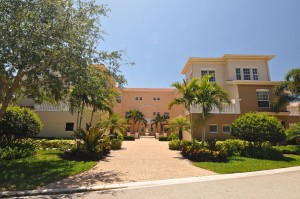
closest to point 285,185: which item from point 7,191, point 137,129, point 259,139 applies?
point 259,139

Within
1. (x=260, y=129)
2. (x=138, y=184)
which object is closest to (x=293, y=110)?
(x=260, y=129)

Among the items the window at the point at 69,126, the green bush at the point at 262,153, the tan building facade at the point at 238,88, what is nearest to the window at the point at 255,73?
the tan building facade at the point at 238,88

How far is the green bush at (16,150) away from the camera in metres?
11.7

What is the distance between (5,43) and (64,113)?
14.4 meters

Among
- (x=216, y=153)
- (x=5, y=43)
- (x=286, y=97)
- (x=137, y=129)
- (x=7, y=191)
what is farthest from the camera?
(x=137, y=129)

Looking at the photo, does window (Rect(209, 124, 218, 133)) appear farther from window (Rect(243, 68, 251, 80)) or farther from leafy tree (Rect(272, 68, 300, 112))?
window (Rect(243, 68, 251, 80))

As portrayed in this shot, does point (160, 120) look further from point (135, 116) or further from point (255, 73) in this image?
point (255, 73)

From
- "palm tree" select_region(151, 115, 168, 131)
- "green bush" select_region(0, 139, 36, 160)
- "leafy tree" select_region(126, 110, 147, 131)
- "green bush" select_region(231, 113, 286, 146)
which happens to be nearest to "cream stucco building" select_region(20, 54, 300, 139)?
"green bush" select_region(231, 113, 286, 146)

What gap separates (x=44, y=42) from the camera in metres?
9.23

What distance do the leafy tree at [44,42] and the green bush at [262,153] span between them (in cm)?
1295

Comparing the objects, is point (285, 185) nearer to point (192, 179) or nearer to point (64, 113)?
point (192, 179)

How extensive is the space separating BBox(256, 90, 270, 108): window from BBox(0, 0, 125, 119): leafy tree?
67.1 feet

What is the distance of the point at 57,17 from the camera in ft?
31.9

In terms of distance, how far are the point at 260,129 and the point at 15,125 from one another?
17.0 m
